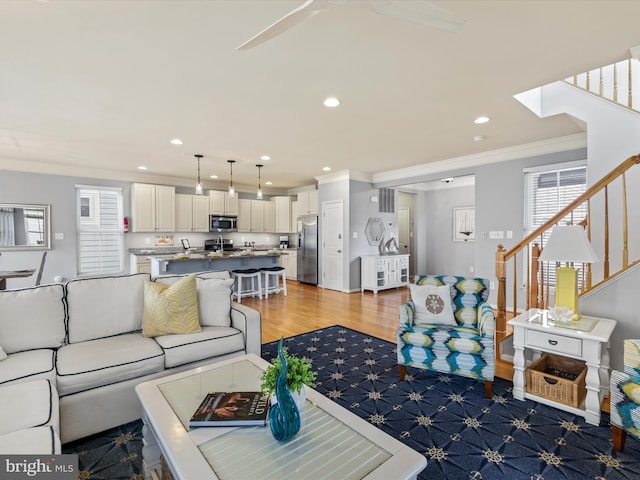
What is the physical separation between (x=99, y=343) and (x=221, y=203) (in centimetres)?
574

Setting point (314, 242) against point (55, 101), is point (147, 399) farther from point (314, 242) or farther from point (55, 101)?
point (314, 242)

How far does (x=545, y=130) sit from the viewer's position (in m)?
3.87

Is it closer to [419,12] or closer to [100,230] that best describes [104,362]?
[419,12]

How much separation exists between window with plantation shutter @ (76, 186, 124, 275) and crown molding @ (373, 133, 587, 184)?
18.6 feet

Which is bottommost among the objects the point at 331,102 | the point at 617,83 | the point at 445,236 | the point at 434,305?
the point at 434,305

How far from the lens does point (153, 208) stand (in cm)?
666

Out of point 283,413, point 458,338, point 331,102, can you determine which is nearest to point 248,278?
point 331,102

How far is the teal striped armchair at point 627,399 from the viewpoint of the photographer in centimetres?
167

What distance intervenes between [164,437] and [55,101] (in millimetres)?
3385

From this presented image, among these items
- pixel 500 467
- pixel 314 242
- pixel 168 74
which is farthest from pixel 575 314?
pixel 314 242

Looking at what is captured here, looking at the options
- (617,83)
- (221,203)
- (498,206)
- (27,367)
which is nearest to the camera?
(27,367)

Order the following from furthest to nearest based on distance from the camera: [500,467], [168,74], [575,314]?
[168,74] → [575,314] → [500,467]

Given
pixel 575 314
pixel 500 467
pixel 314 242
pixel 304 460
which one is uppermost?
pixel 314 242

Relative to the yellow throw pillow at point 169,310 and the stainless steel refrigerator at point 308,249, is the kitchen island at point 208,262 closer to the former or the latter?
the stainless steel refrigerator at point 308,249
